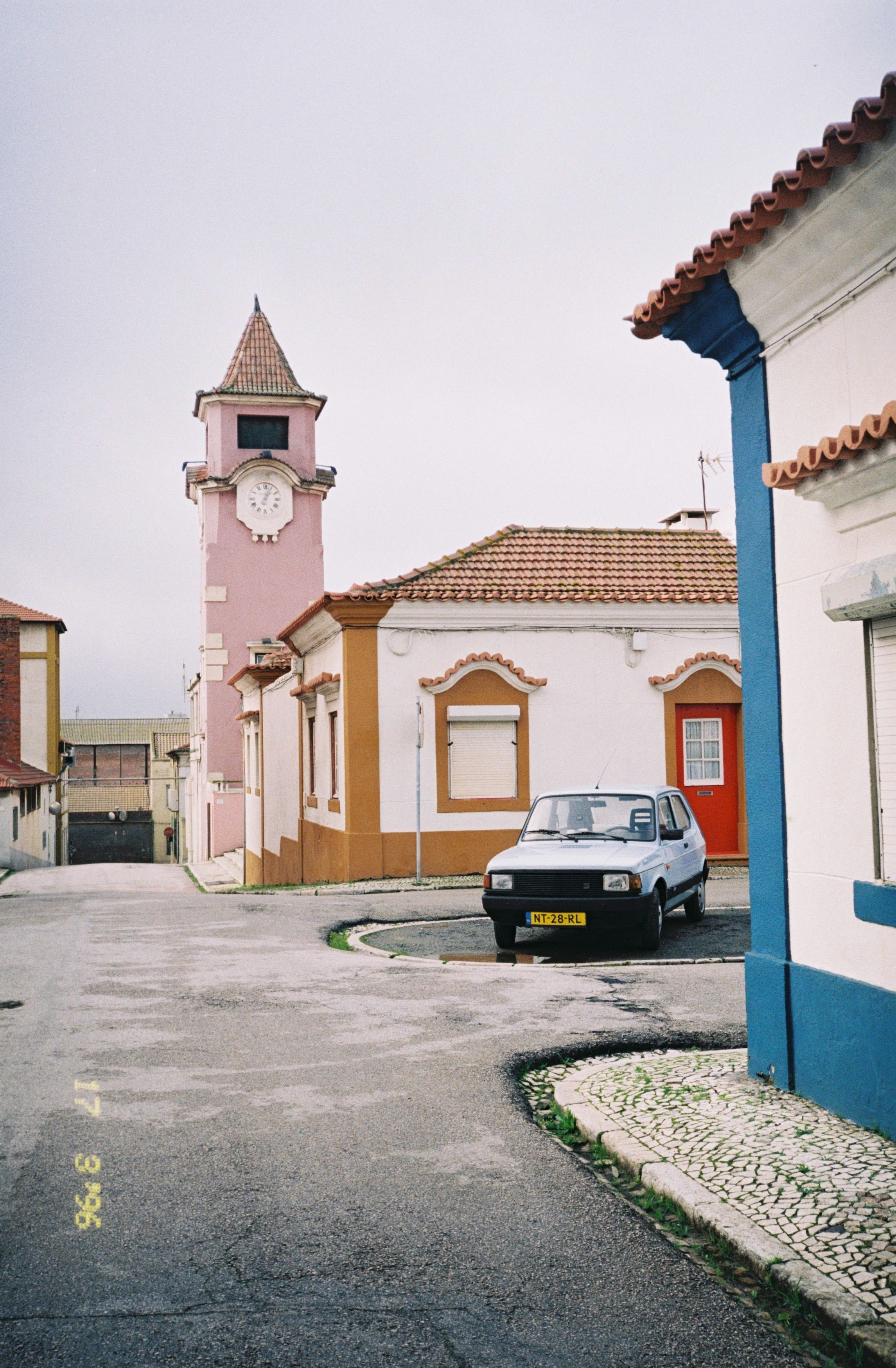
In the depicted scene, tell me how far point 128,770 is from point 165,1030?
241ft

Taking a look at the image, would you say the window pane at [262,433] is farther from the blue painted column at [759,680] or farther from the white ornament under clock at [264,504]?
the blue painted column at [759,680]

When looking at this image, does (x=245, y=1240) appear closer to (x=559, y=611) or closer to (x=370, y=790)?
(x=370, y=790)

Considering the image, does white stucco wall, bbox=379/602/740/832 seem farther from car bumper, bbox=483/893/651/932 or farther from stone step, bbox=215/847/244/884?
stone step, bbox=215/847/244/884

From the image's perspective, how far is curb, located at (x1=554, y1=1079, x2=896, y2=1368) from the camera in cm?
351

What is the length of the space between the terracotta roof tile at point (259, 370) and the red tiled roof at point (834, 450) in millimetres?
37343

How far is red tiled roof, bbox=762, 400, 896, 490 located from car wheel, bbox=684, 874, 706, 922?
7831 millimetres

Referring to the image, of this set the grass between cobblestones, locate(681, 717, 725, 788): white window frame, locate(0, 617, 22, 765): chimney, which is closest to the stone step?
locate(0, 617, 22, 765): chimney

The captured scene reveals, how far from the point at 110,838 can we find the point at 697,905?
62.2m

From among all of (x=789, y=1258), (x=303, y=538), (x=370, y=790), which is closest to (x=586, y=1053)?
(x=789, y=1258)

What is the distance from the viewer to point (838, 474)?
17.6ft

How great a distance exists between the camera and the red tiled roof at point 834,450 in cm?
489

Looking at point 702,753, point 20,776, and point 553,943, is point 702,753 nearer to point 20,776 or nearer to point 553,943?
point 553,943

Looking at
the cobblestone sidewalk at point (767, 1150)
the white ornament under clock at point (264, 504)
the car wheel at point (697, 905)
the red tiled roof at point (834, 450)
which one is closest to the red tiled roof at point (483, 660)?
the car wheel at point (697, 905)

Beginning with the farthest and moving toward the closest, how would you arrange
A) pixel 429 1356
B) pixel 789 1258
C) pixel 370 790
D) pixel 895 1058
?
pixel 370 790
pixel 895 1058
pixel 789 1258
pixel 429 1356
